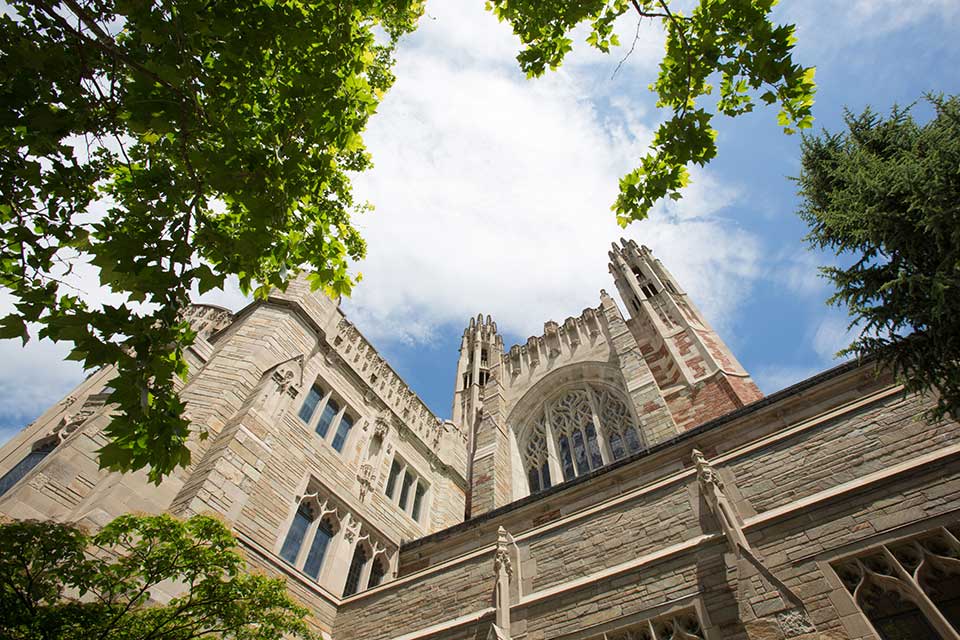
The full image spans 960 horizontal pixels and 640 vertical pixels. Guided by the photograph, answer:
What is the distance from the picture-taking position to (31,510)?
312 inches

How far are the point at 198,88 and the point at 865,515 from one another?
8.77 metres

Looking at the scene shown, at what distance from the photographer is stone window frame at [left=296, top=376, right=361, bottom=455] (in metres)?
13.5

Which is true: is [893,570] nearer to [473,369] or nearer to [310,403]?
[310,403]

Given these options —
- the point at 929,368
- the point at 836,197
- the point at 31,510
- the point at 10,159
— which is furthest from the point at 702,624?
the point at 31,510

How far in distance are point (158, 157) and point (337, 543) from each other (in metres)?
9.34

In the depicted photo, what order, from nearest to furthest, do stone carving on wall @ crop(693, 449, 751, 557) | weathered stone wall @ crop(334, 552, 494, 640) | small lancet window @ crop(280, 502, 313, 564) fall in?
stone carving on wall @ crop(693, 449, 751, 557) < weathered stone wall @ crop(334, 552, 494, 640) < small lancet window @ crop(280, 502, 313, 564)

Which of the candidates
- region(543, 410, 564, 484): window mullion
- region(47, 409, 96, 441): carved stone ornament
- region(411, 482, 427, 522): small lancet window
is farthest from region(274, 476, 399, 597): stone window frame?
Result: region(543, 410, 564, 484): window mullion

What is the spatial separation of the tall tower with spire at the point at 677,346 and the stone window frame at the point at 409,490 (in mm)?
8298

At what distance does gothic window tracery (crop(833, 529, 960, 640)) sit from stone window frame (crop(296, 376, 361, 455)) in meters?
11.3

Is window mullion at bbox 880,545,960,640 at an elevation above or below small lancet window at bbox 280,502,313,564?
below

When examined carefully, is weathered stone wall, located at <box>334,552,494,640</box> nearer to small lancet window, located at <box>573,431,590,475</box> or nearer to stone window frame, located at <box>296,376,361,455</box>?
stone window frame, located at <box>296,376,361,455</box>

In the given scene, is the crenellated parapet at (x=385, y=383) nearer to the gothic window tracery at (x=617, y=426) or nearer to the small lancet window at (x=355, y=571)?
the small lancet window at (x=355, y=571)

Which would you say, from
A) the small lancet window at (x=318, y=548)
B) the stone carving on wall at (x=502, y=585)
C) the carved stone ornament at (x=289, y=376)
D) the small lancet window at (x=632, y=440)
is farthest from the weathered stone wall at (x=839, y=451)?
the carved stone ornament at (x=289, y=376)

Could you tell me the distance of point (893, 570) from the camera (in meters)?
5.80
